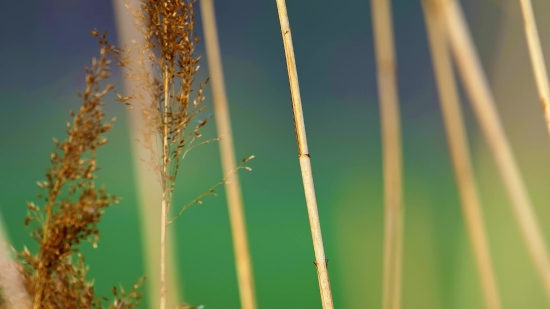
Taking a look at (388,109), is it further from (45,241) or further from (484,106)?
(45,241)

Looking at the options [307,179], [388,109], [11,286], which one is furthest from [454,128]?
[11,286]

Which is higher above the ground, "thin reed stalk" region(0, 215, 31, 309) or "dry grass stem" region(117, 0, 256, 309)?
"dry grass stem" region(117, 0, 256, 309)

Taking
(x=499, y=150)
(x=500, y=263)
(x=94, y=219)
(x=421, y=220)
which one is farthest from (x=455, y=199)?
(x=94, y=219)

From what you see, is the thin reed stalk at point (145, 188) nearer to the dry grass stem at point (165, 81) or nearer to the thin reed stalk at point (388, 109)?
the dry grass stem at point (165, 81)

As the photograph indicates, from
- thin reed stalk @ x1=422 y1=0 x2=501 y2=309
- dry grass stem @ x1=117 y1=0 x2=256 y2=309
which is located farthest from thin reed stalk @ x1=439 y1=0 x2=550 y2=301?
dry grass stem @ x1=117 y1=0 x2=256 y2=309

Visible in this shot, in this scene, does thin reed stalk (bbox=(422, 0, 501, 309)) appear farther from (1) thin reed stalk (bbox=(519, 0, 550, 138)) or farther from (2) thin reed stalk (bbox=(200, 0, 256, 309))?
(2) thin reed stalk (bbox=(200, 0, 256, 309))

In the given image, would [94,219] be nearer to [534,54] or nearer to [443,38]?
[443,38]
